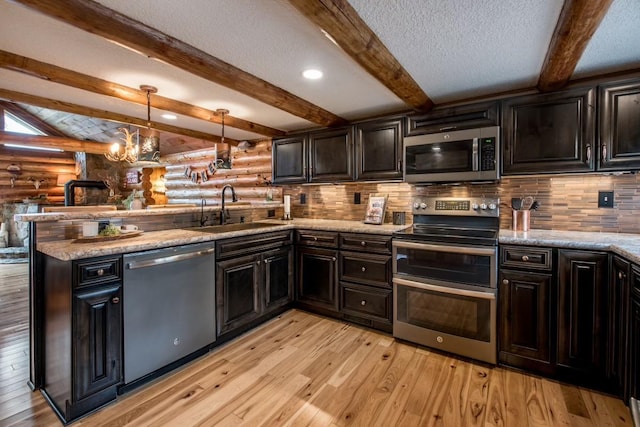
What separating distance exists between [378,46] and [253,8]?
2.46ft

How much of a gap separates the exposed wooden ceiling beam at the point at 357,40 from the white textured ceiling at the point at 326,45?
51 millimetres

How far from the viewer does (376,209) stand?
327 centimetres

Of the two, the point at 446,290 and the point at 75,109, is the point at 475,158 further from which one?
the point at 75,109

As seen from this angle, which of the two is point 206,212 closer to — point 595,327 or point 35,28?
point 35,28

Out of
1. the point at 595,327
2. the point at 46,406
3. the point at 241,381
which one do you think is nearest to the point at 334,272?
the point at 241,381

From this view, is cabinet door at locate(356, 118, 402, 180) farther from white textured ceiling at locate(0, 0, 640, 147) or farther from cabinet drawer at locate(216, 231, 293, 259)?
cabinet drawer at locate(216, 231, 293, 259)

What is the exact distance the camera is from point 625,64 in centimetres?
208

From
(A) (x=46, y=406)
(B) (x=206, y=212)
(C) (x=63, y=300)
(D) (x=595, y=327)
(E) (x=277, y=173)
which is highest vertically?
(E) (x=277, y=173)

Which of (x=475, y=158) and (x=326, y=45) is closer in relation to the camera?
(x=326, y=45)

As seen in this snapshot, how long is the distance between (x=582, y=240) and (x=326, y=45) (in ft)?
6.99

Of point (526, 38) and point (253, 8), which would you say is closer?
point (253, 8)

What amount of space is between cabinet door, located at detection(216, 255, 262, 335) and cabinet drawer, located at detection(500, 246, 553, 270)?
6.84ft

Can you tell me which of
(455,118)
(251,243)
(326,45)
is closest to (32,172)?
(251,243)

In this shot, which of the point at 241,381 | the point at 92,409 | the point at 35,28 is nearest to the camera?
the point at 35,28
